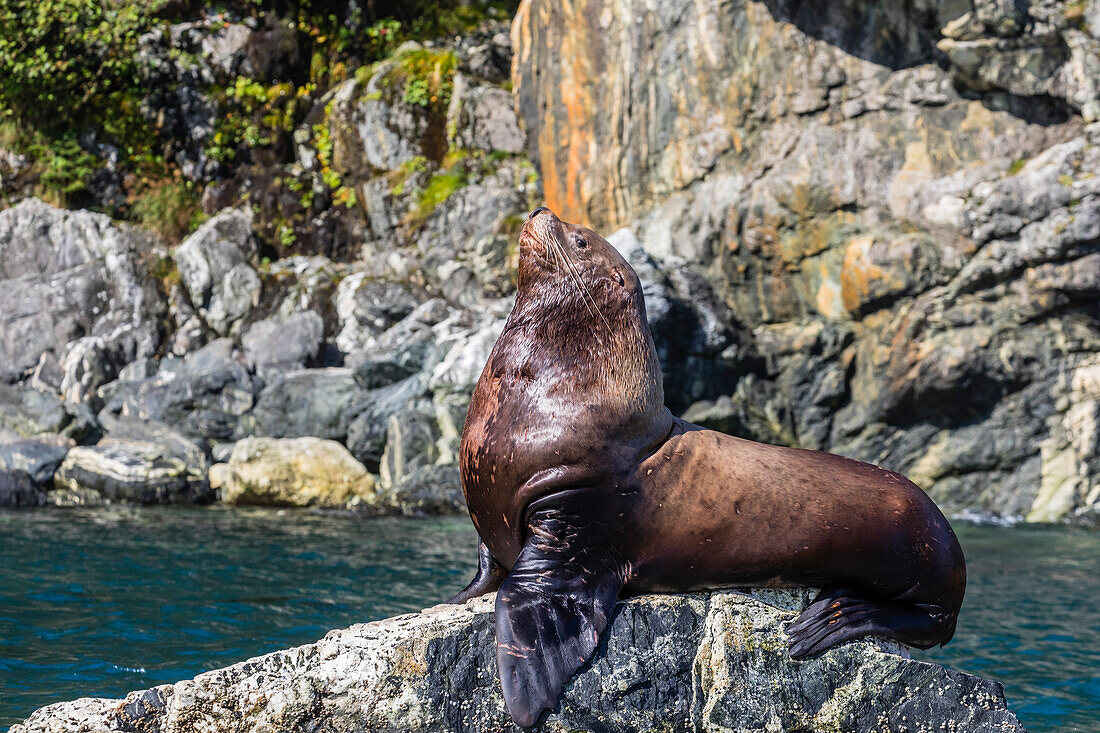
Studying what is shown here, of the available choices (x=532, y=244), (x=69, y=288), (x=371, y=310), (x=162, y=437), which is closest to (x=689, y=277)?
(x=371, y=310)

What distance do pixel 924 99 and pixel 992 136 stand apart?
894 mm

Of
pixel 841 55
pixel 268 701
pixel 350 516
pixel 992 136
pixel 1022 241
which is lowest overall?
pixel 350 516

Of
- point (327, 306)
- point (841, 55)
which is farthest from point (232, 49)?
point (841, 55)

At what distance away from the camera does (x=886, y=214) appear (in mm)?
11648

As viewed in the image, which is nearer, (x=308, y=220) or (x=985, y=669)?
(x=985, y=669)

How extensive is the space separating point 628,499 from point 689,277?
373 inches

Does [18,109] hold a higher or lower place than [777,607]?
higher

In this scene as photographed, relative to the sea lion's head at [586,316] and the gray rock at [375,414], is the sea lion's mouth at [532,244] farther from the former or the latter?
the gray rock at [375,414]

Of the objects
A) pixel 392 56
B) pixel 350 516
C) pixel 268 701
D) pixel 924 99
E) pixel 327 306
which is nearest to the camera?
pixel 268 701

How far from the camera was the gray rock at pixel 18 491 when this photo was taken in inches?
407

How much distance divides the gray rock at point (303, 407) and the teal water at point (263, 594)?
211cm

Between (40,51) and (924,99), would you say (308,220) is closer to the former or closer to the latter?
(40,51)

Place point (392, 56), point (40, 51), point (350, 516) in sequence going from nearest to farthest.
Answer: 1. point (350, 516)
2. point (40, 51)
3. point (392, 56)

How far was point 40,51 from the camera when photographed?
17266mm
